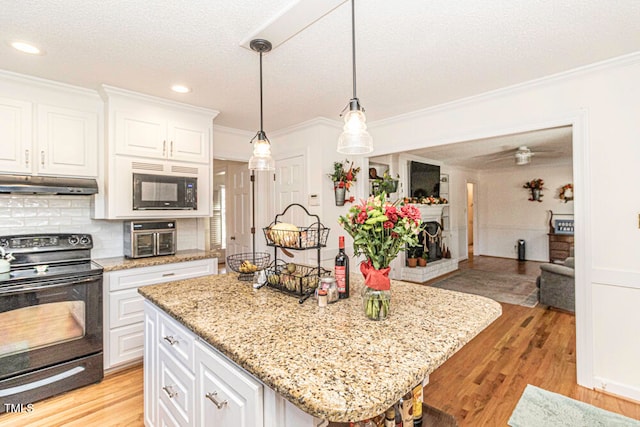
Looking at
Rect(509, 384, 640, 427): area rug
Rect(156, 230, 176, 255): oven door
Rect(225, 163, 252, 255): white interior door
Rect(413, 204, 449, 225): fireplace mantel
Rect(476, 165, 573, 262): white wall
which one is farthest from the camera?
Rect(476, 165, 573, 262): white wall

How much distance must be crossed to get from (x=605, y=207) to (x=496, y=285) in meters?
3.44

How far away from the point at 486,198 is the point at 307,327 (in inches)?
350

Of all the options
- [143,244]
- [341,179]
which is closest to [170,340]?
[143,244]

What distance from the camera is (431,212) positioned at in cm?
601

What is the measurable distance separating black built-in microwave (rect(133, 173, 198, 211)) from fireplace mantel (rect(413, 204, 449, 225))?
4.01 metres

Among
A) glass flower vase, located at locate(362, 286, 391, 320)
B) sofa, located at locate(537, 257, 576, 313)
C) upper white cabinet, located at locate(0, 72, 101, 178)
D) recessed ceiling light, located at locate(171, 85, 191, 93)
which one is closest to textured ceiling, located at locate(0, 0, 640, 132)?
recessed ceiling light, located at locate(171, 85, 191, 93)

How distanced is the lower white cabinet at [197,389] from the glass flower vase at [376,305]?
469 millimetres

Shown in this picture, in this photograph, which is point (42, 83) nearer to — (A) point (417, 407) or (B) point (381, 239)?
(B) point (381, 239)

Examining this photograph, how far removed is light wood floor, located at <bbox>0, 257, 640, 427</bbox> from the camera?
207cm

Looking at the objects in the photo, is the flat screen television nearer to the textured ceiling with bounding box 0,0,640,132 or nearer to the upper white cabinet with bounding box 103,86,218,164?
the textured ceiling with bounding box 0,0,640,132

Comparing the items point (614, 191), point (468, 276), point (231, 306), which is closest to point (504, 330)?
point (614, 191)

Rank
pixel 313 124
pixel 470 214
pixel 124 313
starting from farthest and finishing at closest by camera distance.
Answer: pixel 470 214 → pixel 313 124 → pixel 124 313

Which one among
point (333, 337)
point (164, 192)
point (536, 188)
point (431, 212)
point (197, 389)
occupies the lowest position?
point (197, 389)

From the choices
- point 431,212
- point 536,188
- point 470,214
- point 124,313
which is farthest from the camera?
point 470,214
